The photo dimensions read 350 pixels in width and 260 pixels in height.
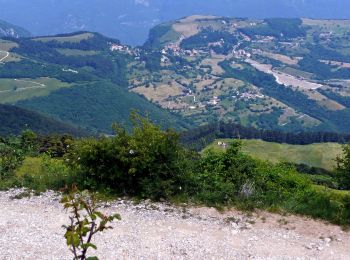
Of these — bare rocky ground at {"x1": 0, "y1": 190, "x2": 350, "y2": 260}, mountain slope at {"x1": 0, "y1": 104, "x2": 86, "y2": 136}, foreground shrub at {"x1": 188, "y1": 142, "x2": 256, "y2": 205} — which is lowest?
mountain slope at {"x1": 0, "y1": 104, "x2": 86, "y2": 136}

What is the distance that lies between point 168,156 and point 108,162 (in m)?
2.02

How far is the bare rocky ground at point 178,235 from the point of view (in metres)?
11.3

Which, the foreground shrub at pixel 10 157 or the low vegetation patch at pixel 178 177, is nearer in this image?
the low vegetation patch at pixel 178 177

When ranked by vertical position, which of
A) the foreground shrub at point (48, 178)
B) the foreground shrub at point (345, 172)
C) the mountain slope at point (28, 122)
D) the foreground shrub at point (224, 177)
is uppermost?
the foreground shrub at point (345, 172)

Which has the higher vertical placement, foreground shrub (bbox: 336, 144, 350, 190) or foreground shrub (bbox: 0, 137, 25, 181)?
foreground shrub (bbox: 336, 144, 350, 190)

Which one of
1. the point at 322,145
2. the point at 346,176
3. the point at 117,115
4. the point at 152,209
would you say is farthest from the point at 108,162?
the point at 117,115

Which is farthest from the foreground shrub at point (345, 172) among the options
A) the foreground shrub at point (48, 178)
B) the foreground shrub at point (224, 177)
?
the foreground shrub at point (48, 178)

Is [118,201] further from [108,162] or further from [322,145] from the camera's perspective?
[322,145]

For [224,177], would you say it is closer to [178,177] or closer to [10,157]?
[178,177]

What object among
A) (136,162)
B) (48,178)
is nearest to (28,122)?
(48,178)

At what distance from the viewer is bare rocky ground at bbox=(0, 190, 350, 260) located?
11336 mm

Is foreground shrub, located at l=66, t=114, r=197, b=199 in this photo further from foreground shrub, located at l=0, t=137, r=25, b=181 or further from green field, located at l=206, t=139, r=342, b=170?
green field, located at l=206, t=139, r=342, b=170

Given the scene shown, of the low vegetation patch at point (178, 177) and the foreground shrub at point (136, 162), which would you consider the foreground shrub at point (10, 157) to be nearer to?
the low vegetation patch at point (178, 177)

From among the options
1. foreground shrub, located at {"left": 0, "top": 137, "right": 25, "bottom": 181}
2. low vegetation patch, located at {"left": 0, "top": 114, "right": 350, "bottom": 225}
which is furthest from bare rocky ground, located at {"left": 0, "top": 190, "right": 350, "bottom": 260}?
foreground shrub, located at {"left": 0, "top": 137, "right": 25, "bottom": 181}
